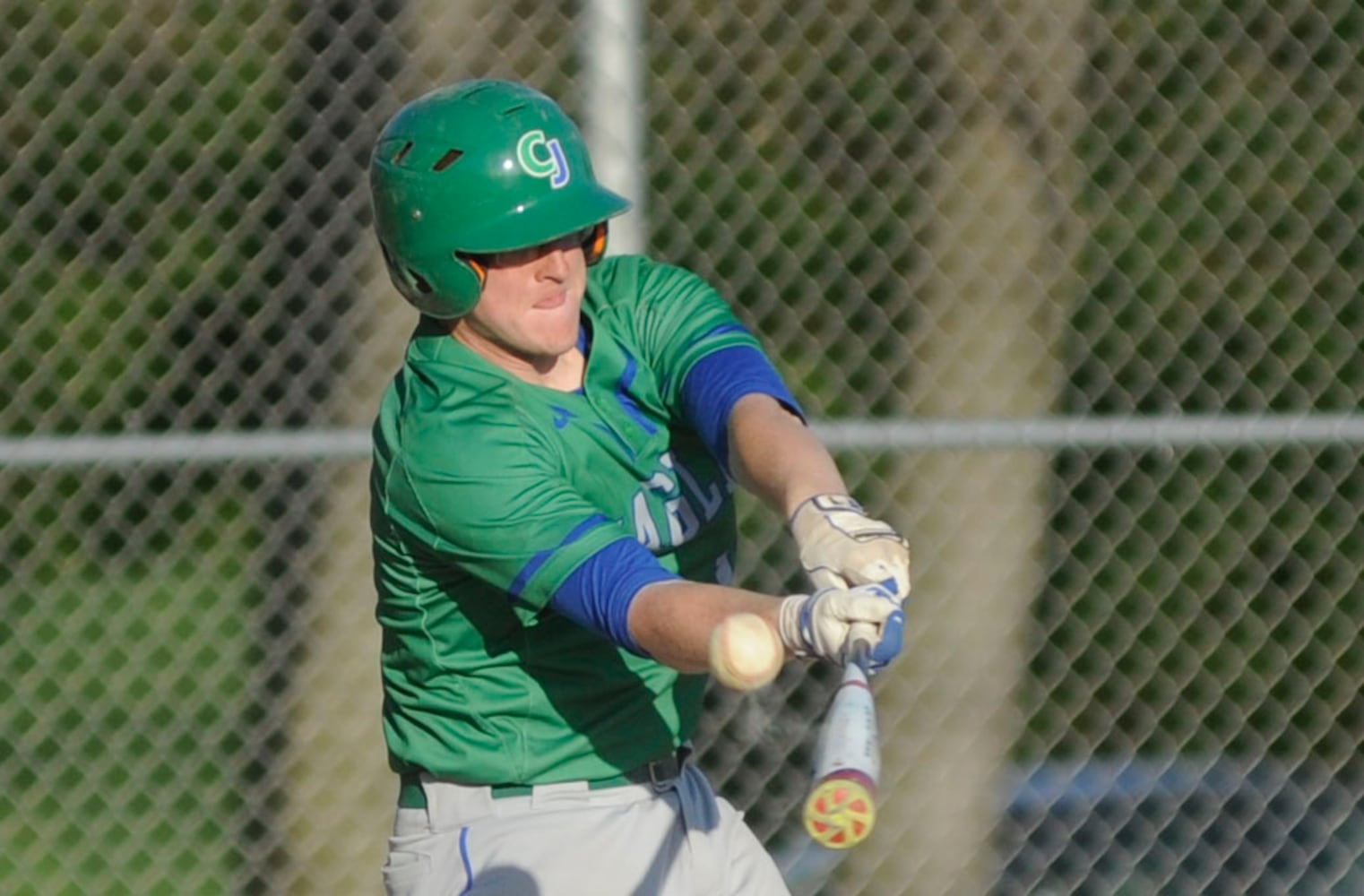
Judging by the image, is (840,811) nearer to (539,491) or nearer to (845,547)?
(845,547)

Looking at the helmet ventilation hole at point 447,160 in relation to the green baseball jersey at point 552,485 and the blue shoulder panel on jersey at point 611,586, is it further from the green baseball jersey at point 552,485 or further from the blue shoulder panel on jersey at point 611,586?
the blue shoulder panel on jersey at point 611,586

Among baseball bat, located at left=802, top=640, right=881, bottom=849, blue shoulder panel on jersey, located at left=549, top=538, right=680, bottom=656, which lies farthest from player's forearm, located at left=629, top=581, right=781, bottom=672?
baseball bat, located at left=802, top=640, right=881, bottom=849

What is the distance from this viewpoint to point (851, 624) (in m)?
2.58

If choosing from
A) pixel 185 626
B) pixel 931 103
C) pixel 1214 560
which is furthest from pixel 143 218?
pixel 1214 560

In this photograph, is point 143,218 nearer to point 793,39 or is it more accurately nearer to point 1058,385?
point 793,39

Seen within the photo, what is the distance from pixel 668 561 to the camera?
3.37m

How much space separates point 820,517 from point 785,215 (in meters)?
3.57

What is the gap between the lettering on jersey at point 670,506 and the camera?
10.8 ft

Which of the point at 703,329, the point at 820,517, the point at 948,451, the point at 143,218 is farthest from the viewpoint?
the point at 143,218

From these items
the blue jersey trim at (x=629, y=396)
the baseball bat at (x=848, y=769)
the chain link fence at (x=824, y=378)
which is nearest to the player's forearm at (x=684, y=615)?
the baseball bat at (x=848, y=769)

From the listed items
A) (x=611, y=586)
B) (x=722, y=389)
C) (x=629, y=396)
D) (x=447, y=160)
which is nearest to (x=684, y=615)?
(x=611, y=586)

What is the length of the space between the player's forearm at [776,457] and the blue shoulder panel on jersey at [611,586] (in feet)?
0.68

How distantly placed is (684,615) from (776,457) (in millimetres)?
347

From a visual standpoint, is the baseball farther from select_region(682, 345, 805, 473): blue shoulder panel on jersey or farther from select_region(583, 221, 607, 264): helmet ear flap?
select_region(583, 221, 607, 264): helmet ear flap
